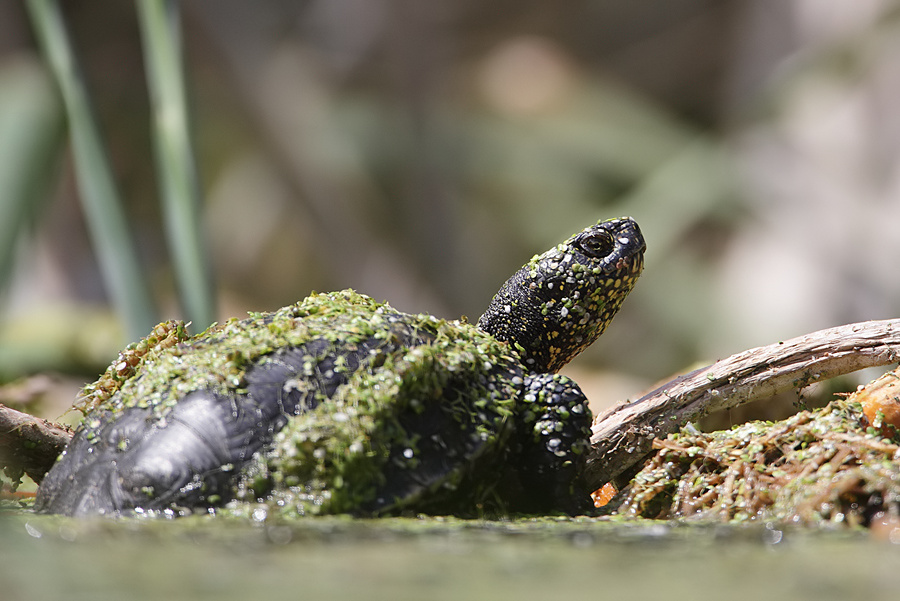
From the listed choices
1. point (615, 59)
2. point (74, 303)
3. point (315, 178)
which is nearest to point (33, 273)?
point (74, 303)

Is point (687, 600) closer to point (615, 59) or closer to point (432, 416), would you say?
point (432, 416)

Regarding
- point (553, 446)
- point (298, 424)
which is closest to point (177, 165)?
point (298, 424)

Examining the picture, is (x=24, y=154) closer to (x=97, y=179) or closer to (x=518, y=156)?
(x=97, y=179)

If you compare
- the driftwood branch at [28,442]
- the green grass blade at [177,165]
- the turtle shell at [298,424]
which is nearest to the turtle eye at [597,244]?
the turtle shell at [298,424]

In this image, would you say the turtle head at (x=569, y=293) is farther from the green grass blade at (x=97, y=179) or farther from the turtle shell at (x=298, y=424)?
the green grass blade at (x=97, y=179)

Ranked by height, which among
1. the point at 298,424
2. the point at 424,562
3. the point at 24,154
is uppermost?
the point at 24,154
